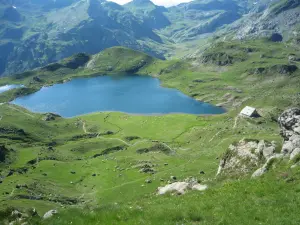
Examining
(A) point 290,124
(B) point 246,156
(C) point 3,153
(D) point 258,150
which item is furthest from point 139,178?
(C) point 3,153

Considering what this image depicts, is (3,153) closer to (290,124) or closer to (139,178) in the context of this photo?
(139,178)

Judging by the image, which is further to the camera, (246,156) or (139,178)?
(139,178)

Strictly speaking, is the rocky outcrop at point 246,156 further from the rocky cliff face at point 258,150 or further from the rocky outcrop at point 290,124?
the rocky outcrop at point 290,124

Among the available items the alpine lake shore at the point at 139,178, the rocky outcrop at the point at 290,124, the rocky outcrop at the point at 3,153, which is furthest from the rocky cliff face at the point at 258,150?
the rocky outcrop at the point at 3,153

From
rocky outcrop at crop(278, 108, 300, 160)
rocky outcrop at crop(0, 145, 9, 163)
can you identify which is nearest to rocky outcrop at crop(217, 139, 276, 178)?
rocky outcrop at crop(278, 108, 300, 160)

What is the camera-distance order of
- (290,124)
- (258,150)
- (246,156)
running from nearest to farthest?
(258,150), (290,124), (246,156)

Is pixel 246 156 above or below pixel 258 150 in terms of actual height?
below

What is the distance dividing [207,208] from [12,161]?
136270 millimetres

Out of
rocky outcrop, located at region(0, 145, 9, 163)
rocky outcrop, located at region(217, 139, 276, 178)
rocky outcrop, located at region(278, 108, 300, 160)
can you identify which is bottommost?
rocky outcrop, located at region(0, 145, 9, 163)

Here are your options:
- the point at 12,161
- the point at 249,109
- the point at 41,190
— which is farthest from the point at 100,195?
the point at 249,109

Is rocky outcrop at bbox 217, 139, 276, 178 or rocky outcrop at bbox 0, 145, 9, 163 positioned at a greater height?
rocky outcrop at bbox 217, 139, 276, 178

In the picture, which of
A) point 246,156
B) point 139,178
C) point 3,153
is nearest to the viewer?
point 246,156

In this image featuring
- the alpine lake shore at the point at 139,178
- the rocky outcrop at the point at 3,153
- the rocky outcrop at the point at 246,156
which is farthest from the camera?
the rocky outcrop at the point at 3,153

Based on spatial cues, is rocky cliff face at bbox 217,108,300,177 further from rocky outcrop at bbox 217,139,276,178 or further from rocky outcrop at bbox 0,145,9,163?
A: rocky outcrop at bbox 0,145,9,163
